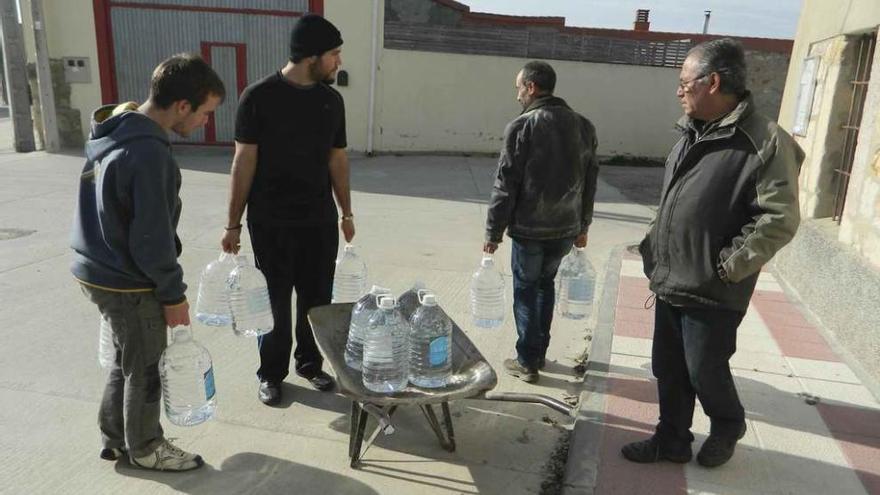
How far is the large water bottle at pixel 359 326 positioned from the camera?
10.0 ft

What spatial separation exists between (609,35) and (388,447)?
13101mm

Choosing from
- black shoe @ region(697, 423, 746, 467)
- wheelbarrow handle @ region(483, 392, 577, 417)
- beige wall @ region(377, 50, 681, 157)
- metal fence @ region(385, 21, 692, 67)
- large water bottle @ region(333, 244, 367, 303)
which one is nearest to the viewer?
black shoe @ region(697, 423, 746, 467)

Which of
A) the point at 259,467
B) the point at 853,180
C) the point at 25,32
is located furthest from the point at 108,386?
the point at 25,32

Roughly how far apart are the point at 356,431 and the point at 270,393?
863 millimetres

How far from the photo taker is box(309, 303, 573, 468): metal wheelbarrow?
108 inches

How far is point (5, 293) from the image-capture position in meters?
5.28

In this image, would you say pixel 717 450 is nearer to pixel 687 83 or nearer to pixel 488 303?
pixel 687 83

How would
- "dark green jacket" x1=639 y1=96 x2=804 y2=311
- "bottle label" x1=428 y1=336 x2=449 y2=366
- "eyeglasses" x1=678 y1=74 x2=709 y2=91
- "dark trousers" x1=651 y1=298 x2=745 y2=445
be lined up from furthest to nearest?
"bottle label" x1=428 y1=336 x2=449 y2=366 < "dark trousers" x1=651 y1=298 x2=745 y2=445 < "eyeglasses" x1=678 y1=74 x2=709 y2=91 < "dark green jacket" x1=639 y1=96 x2=804 y2=311

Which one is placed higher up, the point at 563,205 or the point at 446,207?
the point at 563,205

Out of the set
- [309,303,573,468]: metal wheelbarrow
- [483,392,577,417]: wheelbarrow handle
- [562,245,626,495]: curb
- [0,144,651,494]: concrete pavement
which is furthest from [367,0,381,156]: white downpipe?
[483,392,577,417]: wheelbarrow handle

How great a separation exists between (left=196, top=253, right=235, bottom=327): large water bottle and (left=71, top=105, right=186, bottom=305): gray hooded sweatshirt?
0.99m

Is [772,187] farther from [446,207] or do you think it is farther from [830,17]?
[446,207]

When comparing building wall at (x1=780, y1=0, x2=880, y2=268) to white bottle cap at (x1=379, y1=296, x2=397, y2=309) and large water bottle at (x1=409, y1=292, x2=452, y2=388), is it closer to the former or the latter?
large water bottle at (x1=409, y1=292, x2=452, y2=388)

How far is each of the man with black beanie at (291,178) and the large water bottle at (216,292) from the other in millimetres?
249
